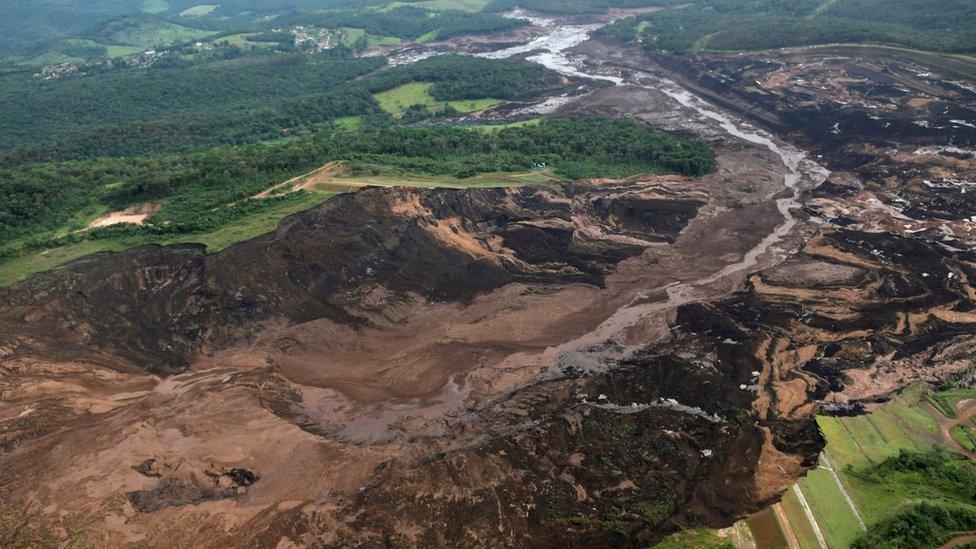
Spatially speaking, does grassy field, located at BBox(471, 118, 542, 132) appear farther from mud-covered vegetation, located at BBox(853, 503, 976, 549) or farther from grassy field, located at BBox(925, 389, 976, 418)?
mud-covered vegetation, located at BBox(853, 503, 976, 549)

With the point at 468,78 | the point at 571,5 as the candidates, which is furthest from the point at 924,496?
the point at 571,5

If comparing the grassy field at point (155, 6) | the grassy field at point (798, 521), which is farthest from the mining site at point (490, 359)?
the grassy field at point (155, 6)

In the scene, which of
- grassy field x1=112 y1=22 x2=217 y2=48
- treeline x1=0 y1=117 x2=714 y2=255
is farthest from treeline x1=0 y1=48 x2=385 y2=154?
grassy field x1=112 y1=22 x2=217 y2=48

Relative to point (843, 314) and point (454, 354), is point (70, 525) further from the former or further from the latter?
point (843, 314)

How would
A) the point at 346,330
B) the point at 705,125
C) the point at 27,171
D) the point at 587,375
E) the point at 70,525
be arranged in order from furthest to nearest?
the point at 705,125 < the point at 27,171 < the point at 346,330 < the point at 587,375 < the point at 70,525

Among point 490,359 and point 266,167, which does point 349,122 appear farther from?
point 490,359

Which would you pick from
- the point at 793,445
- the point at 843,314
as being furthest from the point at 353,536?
the point at 843,314

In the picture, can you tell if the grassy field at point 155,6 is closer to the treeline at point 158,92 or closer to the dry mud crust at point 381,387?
the treeline at point 158,92
